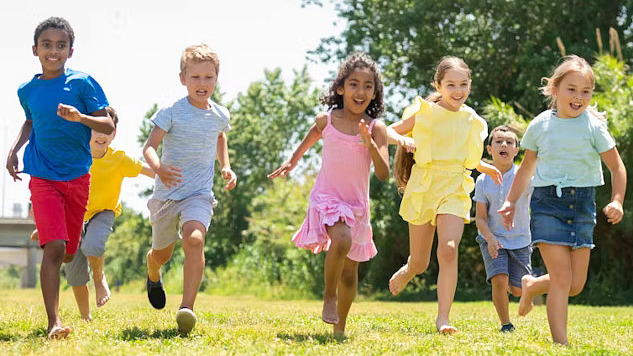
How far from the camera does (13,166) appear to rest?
6.84 m

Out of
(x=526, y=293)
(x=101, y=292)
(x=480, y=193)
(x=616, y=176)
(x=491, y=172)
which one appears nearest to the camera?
(x=616, y=176)

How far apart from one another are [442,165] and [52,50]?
3478 millimetres

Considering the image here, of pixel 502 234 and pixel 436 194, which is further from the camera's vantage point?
pixel 502 234

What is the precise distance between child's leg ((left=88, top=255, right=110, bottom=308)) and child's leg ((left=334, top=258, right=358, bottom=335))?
272 centimetres

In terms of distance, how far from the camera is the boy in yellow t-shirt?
8477mm

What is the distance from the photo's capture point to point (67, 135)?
6645 mm

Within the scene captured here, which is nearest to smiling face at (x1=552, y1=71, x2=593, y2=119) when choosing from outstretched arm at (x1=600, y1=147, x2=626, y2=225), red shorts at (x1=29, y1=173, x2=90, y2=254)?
outstretched arm at (x1=600, y1=147, x2=626, y2=225)

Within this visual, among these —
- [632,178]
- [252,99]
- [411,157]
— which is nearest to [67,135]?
[411,157]

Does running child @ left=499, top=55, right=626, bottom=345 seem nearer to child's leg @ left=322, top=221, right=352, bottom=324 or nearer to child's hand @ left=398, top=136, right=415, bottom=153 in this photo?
child's hand @ left=398, top=136, right=415, bottom=153

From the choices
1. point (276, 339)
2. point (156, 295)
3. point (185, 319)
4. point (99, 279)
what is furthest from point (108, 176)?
point (276, 339)

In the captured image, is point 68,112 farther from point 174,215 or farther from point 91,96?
point 174,215

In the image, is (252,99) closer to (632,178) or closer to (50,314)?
(632,178)

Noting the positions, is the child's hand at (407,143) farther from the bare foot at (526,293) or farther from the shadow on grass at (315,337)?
the bare foot at (526,293)

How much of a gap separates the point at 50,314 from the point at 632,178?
13941mm
